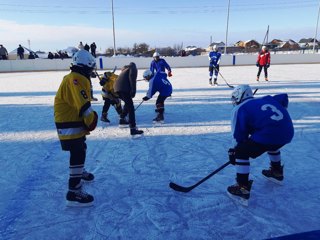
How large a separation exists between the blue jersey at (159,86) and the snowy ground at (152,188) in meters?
0.60

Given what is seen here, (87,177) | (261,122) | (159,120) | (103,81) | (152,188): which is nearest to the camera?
(261,122)

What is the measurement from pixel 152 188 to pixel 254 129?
1139mm

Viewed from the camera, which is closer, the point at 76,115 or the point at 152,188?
the point at 76,115

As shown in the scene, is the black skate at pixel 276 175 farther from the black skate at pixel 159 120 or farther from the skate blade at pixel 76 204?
the black skate at pixel 159 120

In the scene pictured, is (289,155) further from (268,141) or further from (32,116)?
(32,116)

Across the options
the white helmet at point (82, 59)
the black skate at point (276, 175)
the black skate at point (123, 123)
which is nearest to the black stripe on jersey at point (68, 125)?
the white helmet at point (82, 59)

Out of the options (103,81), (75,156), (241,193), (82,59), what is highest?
(82,59)

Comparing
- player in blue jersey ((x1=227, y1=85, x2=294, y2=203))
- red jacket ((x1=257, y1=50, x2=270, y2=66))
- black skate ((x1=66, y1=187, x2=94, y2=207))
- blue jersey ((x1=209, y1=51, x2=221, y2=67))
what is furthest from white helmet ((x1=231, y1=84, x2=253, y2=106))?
red jacket ((x1=257, y1=50, x2=270, y2=66))

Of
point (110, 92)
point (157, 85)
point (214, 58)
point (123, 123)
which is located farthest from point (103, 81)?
point (214, 58)

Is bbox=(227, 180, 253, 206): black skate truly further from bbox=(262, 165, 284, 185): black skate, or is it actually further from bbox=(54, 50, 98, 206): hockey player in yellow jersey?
bbox=(54, 50, 98, 206): hockey player in yellow jersey

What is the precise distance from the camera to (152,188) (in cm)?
278

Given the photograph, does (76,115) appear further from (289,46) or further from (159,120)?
(289,46)

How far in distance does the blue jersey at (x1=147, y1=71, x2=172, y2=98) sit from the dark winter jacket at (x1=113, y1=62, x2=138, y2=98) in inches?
23.8

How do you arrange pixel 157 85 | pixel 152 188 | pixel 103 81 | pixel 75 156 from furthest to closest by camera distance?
1. pixel 157 85
2. pixel 103 81
3. pixel 152 188
4. pixel 75 156
